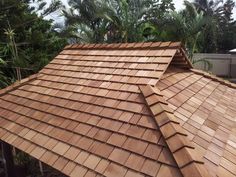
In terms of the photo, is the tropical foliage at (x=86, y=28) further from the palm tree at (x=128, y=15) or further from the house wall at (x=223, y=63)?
the house wall at (x=223, y=63)

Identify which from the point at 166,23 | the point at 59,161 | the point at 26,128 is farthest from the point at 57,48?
the point at 59,161

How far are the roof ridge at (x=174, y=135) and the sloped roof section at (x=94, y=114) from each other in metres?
0.07

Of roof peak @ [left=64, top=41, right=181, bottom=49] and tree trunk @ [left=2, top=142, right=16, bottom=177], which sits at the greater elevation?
roof peak @ [left=64, top=41, right=181, bottom=49]

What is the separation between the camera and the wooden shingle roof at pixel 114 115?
12.4ft

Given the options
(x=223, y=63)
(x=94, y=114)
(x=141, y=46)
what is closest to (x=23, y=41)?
(x=141, y=46)

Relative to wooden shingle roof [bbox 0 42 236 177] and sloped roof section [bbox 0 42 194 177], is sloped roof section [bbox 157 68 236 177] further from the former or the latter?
sloped roof section [bbox 0 42 194 177]

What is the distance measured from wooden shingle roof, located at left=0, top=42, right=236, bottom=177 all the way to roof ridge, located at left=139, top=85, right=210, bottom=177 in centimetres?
1

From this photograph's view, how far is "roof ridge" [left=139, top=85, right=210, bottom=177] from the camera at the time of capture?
329 centimetres

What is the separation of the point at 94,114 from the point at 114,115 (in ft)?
1.46

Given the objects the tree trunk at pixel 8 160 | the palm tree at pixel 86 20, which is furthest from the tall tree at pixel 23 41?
the tree trunk at pixel 8 160

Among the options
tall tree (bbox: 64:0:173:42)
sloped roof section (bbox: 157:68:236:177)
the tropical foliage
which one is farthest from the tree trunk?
tall tree (bbox: 64:0:173:42)

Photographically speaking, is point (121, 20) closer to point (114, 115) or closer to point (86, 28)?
point (86, 28)

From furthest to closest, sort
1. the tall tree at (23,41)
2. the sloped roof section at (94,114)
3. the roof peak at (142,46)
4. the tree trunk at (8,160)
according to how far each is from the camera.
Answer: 1. the tall tree at (23,41)
2. the tree trunk at (8,160)
3. the roof peak at (142,46)
4. the sloped roof section at (94,114)

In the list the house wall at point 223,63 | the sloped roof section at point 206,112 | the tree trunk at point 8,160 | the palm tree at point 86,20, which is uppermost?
the palm tree at point 86,20
